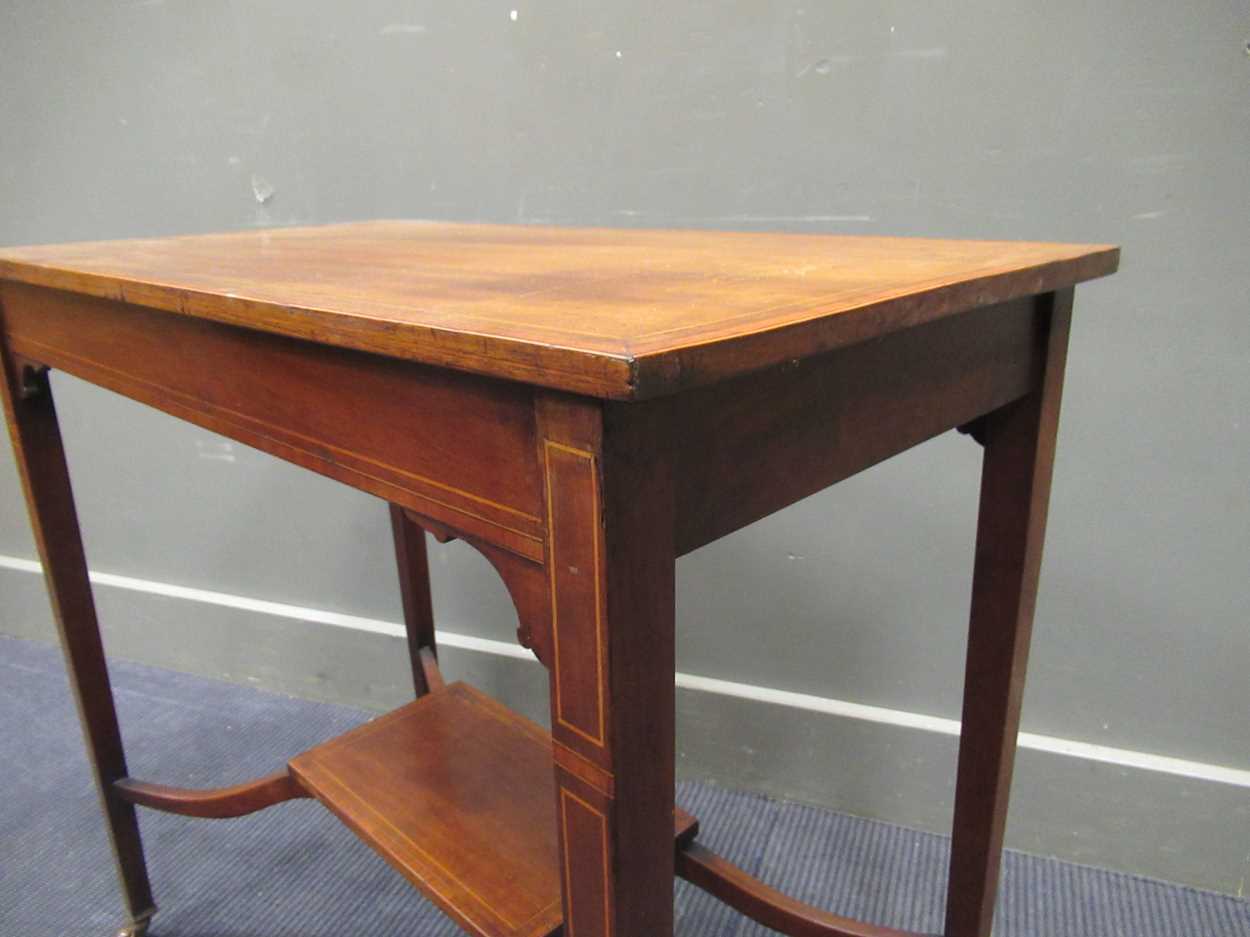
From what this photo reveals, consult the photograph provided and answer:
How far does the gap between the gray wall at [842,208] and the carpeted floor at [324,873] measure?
2.1 inches

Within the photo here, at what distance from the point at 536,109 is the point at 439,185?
0.20 meters

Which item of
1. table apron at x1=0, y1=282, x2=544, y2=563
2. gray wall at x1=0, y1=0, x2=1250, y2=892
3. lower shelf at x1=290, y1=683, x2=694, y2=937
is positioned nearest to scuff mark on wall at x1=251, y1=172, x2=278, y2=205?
gray wall at x1=0, y1=0, x2=1250, y2=892

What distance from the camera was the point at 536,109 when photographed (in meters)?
1.37

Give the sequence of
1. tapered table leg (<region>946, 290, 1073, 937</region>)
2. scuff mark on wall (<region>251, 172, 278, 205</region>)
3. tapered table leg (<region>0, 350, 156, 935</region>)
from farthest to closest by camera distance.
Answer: scuff mark on wall (<region>251, 172, 278, 205</region>) < tapered table leg (<region>0, 350, 156, 935</region>) < tapered table leg (<region>946, 290, 1073, 937</region>)

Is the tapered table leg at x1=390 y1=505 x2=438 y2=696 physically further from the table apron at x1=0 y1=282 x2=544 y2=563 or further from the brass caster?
the table apron at x1=0 y1=282 x2=544 y2=563

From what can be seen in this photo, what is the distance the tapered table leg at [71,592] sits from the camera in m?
1.10

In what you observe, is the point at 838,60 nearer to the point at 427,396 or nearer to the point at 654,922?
the point at 427,396

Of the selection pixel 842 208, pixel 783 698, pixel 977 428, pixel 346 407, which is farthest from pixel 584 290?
pixel 783 698

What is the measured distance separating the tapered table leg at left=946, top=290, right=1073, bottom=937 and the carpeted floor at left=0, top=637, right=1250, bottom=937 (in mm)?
387

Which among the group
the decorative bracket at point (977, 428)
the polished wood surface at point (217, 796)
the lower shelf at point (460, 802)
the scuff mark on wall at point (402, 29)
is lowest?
the polished wood surface at point (217, 796)

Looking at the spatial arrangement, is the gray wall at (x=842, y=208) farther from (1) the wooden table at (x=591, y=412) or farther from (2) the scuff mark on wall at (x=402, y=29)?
(1) the wooden table at (x=591, y=412)

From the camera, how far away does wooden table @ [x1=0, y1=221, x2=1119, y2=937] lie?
0.50m

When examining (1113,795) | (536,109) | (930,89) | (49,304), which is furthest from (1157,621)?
(49,304)

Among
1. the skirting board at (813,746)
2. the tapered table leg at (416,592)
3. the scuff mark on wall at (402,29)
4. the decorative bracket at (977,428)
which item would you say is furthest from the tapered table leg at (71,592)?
the decorative bracket at (977,428)
